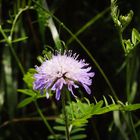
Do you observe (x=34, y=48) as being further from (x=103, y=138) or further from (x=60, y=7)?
(x=103, y=138)

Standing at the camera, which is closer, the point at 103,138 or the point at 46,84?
the point at 46,84

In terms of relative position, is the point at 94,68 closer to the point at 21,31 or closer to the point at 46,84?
the point at 21,31

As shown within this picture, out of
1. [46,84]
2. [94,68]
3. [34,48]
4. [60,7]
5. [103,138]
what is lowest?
[103,138]

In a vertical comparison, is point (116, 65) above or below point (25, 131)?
above

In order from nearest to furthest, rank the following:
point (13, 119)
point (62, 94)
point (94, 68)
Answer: point (62, 94)
point (13, 119)
point (94, 68)

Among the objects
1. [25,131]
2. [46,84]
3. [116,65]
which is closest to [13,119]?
[25,131]

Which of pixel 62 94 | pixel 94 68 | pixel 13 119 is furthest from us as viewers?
pixel 94 68
